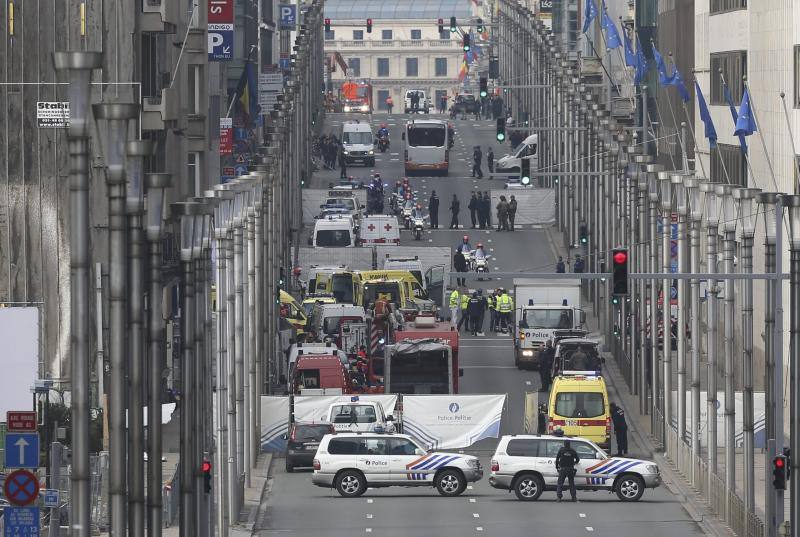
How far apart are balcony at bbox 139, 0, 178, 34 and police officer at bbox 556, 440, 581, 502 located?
869 inches

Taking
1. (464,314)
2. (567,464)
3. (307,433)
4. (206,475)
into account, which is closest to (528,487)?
(567,464)

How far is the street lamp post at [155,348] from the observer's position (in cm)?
3356

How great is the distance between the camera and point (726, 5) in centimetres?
8300

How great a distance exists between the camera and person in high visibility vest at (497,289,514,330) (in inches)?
3314

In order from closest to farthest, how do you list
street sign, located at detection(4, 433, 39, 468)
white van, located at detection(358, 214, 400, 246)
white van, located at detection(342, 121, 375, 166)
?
street sign, located at detection(4, 433, 39, 468)
white van, located at detection(358, 214, 400, 246)
white van, located at detection(342, 121, 375, 166)

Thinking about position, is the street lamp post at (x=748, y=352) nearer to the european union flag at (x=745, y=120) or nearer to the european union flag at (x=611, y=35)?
the european union flag at (x=745, y=120)

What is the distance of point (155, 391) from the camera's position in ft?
113

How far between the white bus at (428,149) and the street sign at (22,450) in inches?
3864

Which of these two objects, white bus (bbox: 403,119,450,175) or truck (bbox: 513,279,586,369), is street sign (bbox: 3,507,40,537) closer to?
truck (bbox: 513,279,586,369)

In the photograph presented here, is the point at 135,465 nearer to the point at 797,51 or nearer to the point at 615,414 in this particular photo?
the point at 615,414

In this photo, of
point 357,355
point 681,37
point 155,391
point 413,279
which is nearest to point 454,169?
point 681,37

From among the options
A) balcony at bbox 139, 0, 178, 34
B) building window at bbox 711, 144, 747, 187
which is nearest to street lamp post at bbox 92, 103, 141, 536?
balcony at bbox 139, 0, 178, 34

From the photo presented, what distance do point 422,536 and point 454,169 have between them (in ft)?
312

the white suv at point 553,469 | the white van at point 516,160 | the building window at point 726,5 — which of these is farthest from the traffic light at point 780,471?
the white van at point 516,160
